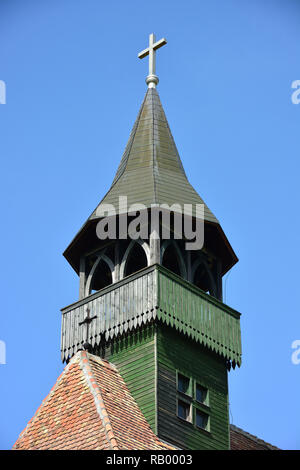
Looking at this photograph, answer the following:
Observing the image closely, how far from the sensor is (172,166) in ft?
138

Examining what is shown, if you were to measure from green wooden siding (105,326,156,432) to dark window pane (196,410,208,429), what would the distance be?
2.07 meters

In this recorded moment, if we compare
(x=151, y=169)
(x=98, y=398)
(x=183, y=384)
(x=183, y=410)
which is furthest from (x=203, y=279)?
(x=98, y=398)

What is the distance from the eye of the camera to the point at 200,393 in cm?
3747

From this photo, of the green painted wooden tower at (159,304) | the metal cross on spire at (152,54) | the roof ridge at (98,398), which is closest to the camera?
the roof ridge at (98,398)

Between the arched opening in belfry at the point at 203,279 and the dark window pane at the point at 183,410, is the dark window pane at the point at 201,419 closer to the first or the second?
the dark window pane at the point at 183,410

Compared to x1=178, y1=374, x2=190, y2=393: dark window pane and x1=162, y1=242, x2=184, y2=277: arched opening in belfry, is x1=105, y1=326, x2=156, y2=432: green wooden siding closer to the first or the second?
x1=178, y1=374, x2=190, y2=393: dark window pane

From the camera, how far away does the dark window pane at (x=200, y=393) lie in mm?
37281

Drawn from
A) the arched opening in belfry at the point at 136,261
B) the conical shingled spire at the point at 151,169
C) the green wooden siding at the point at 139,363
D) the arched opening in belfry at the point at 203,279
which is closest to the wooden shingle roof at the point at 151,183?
the conical shingled spire at the point at 151,169

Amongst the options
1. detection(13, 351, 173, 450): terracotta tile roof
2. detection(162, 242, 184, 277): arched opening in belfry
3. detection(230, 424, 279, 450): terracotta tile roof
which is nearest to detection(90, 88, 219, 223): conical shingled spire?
detection(162, 242, 184, 277): arched opening in belfry

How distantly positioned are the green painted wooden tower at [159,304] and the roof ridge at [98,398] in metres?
1.39

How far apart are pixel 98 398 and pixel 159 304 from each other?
4.18m
